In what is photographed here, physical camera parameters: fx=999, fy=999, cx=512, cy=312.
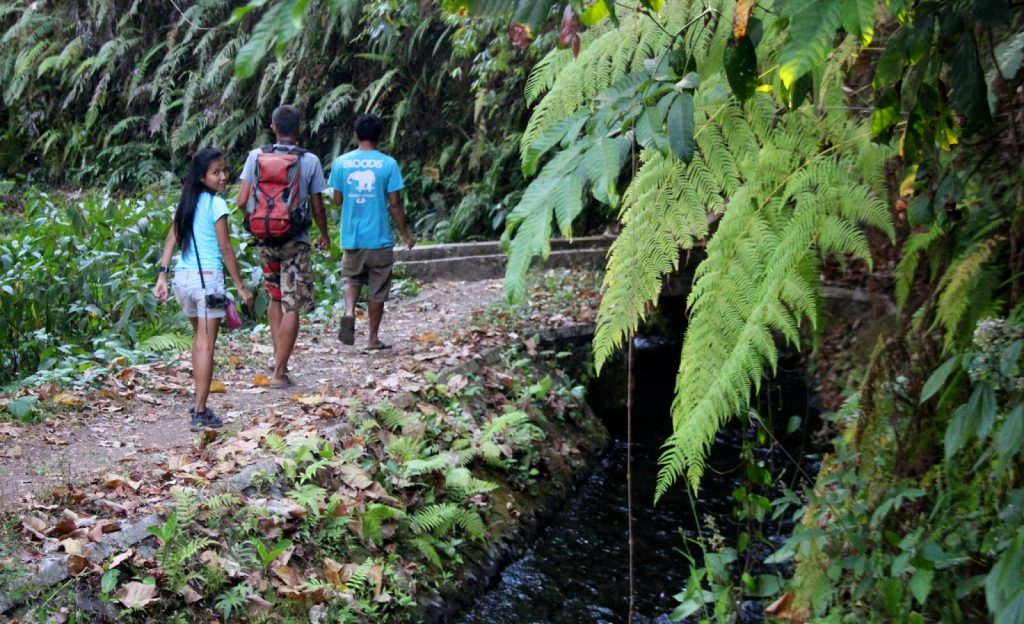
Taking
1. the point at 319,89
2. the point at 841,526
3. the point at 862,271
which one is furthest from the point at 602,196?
the point at 319,89

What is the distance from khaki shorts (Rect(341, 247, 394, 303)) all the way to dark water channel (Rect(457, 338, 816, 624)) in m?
2.17

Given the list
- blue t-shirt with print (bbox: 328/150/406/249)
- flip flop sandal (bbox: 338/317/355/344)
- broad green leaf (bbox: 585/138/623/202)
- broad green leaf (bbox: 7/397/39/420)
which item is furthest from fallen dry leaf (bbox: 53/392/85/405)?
broad green leaf (bbox: 585/138/623/202)

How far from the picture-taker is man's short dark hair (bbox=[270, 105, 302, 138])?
6547mm

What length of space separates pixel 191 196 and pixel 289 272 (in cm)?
104

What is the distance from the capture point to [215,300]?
5773 millimetres

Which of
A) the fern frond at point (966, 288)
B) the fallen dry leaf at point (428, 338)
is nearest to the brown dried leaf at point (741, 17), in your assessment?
the fern frond at point (966, 288)

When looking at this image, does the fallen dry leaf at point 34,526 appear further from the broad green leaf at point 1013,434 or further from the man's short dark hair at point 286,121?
the broad green leaf at point 1013,434

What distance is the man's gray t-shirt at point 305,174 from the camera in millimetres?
6496

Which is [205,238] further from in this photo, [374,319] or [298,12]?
[298,12]

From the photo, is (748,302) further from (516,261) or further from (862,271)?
(862,271)

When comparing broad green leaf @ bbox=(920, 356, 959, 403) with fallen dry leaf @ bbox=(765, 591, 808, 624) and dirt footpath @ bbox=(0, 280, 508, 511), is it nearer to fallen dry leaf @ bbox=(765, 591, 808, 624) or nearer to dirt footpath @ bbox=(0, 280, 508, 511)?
fallen dry leaf @ bbox=(765, 591, 808, 624)

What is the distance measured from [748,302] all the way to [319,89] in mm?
14148

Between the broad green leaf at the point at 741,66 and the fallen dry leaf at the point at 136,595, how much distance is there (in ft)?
10.6

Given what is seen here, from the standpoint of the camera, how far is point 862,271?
9297mm
